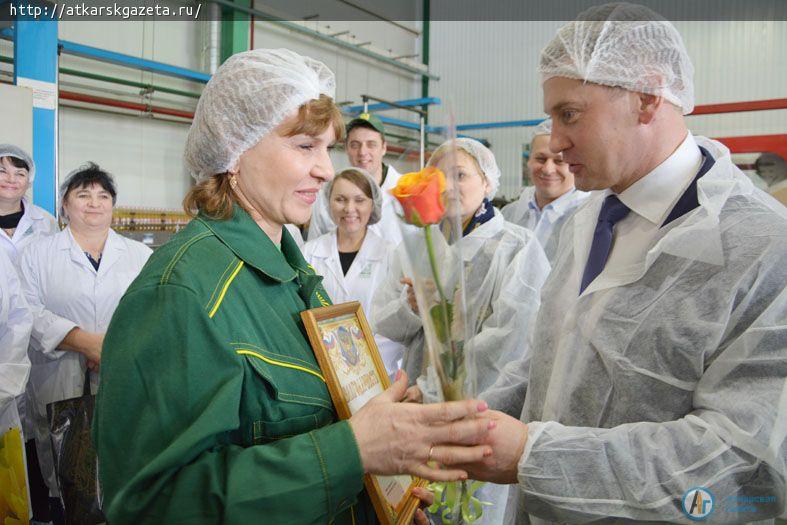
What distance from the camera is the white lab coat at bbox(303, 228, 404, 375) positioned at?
9.97ft

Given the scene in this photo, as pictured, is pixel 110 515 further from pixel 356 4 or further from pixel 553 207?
pixel 356 4

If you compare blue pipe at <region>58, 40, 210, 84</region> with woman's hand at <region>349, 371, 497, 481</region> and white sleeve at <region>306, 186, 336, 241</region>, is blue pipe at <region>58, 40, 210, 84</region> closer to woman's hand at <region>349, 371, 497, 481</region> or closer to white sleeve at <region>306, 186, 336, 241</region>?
white sleeve at <region>306, 186, 336, 241</region>

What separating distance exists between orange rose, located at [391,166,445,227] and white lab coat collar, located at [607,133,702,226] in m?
0.57

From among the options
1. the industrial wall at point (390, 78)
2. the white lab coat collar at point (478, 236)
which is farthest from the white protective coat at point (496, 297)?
the industrial wall at point (390, 78)

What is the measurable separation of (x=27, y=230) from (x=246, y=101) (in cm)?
284

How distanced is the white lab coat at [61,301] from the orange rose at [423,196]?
2293mm

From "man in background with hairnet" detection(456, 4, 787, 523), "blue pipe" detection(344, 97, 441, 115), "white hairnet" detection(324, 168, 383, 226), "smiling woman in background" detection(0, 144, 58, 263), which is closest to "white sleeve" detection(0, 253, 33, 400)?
"smiling woman in background" detection(0, 144, 58, 263)

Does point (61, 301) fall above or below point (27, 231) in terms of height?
below

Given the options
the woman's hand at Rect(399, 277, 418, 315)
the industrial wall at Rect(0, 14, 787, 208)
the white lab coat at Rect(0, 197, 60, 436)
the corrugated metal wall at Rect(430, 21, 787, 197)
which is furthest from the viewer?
the corrugated metal wall at Rect(430, 21, 787, 197)

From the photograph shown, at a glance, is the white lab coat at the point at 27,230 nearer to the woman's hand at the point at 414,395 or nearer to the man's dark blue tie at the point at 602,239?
the woman's hand at the point at 414,395

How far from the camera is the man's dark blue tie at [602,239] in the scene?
1268 millimetres

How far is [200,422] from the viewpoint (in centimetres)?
86

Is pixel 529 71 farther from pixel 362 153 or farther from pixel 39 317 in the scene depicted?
pixel 39 317

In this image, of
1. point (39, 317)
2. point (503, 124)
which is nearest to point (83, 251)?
point (39, 317)
